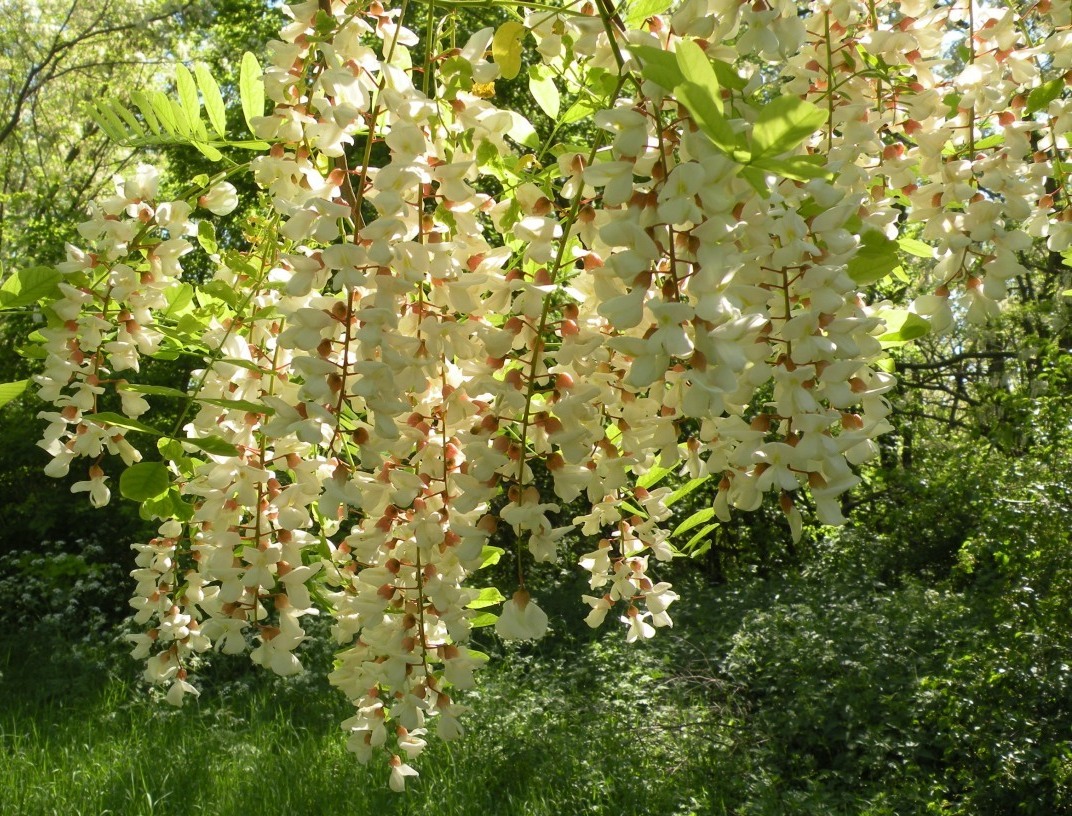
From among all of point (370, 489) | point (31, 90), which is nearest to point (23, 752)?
point (370, 489)

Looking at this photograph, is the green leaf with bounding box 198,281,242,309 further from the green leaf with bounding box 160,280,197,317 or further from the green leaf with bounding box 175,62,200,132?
the green leaf with bounding box 175,62,200,132

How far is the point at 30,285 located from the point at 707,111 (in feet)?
2.51

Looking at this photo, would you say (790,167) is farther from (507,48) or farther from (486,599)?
(486,599)

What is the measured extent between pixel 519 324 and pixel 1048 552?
319cm

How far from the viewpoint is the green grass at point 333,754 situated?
3018mm

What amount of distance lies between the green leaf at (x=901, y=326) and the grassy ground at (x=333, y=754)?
2.28 meters

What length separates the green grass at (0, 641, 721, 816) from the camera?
3.02 meters

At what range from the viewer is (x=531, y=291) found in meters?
0.80

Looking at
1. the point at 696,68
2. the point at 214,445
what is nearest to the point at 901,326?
the point at 696,68

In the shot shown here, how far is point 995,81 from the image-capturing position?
102cm

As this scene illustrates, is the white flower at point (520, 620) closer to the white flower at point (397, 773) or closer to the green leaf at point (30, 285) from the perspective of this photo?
the white flower at point (397, 773)

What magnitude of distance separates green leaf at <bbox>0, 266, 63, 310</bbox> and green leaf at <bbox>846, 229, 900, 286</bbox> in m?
0.78

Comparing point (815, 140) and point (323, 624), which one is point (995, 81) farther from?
point (323, 624)

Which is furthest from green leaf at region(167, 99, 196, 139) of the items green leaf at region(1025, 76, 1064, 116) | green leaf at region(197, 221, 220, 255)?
green leaf at region(1025, 76, 1064, 116)
